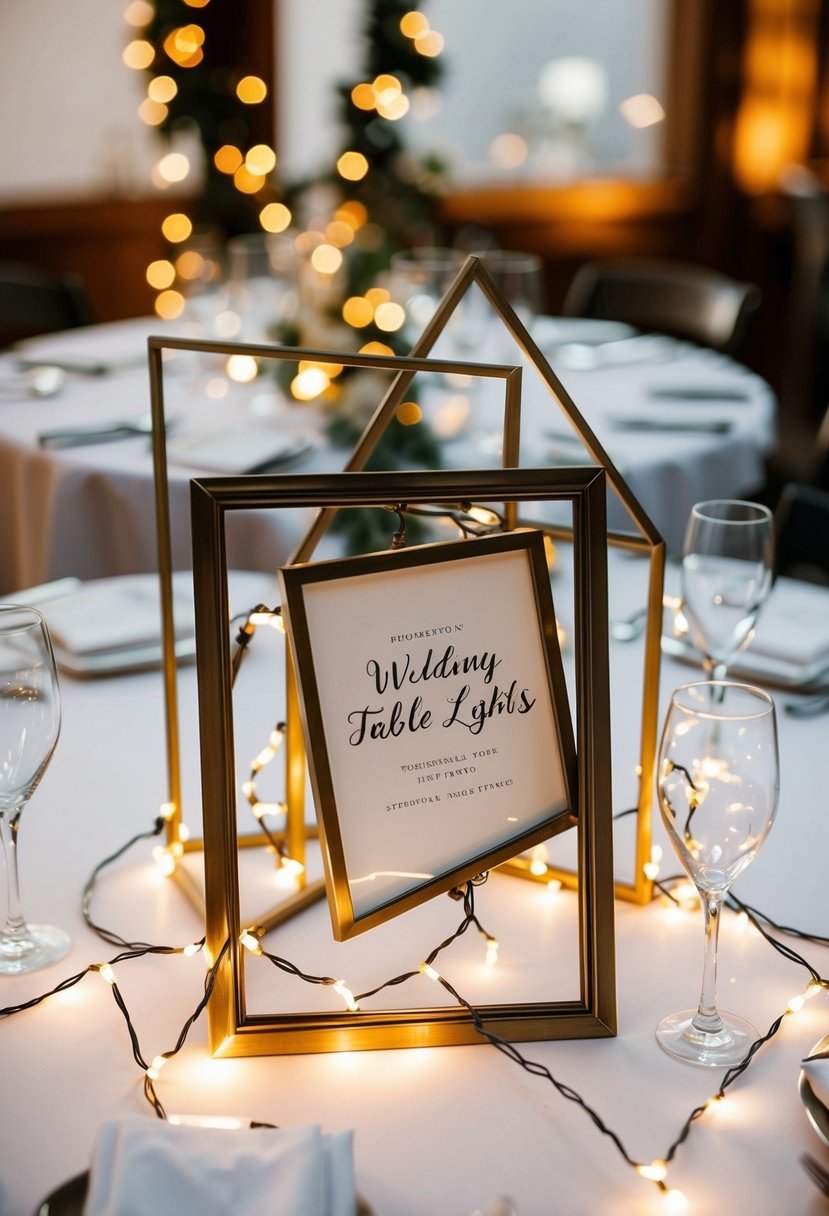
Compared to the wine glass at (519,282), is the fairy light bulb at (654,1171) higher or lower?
lower

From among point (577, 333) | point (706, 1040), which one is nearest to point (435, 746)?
point (706, 1040)

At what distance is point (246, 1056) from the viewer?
73 centimetres

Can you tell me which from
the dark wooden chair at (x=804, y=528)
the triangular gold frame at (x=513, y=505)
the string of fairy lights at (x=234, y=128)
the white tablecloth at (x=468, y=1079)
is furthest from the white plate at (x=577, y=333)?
the white tablecloth at (x=468, y=1079)

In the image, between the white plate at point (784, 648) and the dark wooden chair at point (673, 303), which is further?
the dark wooden chair at point (673, 303)

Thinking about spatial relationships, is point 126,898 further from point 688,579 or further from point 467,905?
point 688,579

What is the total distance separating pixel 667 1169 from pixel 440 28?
5549 mm

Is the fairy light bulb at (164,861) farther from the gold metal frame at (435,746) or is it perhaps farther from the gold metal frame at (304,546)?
the gold metal frame at (435,746)

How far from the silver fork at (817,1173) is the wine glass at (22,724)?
473 mm

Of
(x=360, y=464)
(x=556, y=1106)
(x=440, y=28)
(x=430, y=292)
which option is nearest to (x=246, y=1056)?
(x=556, y=1106)

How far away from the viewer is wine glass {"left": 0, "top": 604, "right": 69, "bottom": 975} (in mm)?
779

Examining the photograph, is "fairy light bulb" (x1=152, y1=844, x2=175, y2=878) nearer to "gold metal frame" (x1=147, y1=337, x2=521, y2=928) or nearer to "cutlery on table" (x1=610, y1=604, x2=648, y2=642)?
"gold metal frame" (x1=147, y1=337, x2=521, y2=928)

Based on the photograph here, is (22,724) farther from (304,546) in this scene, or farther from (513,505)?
(513,505)

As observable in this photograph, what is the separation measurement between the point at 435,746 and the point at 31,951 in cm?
31

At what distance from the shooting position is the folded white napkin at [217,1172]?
0.58 metres
